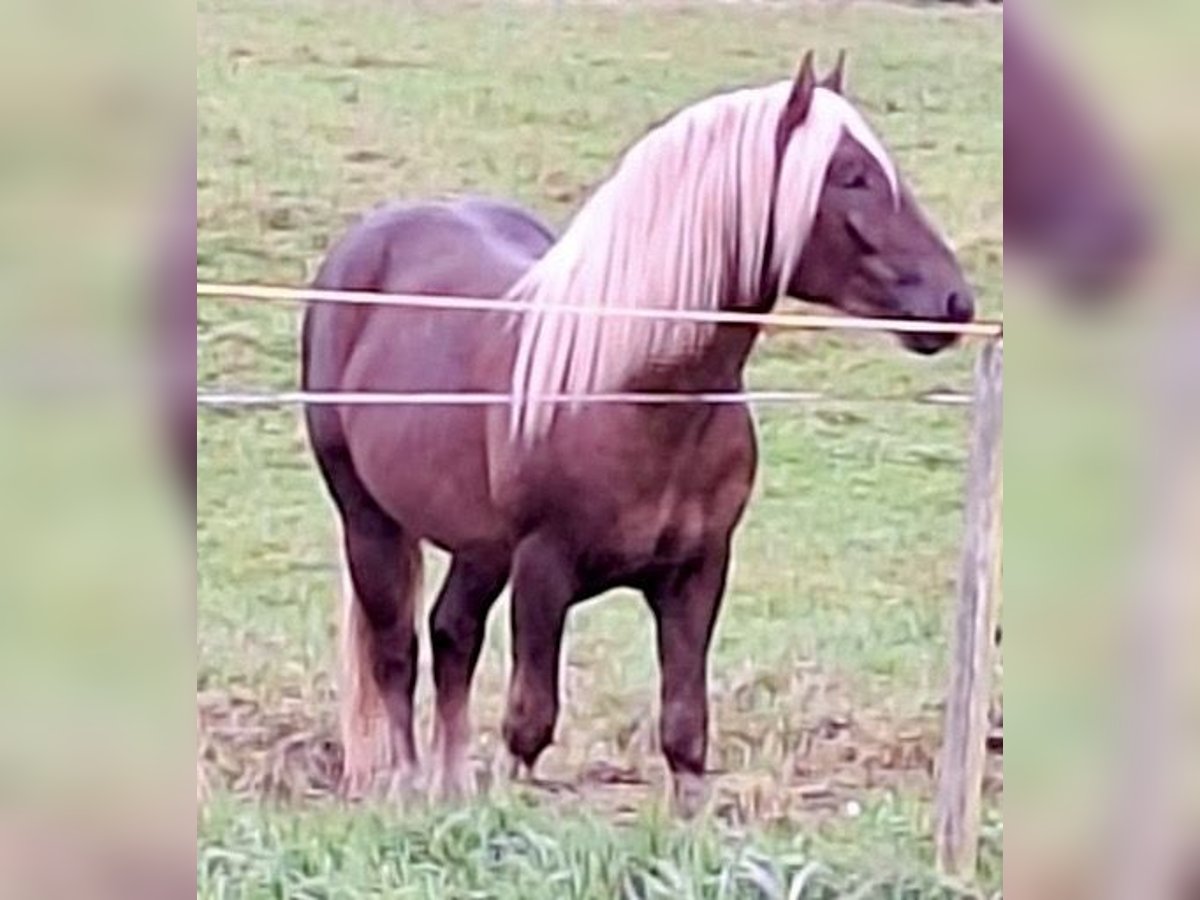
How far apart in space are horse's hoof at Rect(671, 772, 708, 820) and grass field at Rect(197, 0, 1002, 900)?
2 cm

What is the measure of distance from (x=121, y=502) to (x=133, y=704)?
0.62 feet

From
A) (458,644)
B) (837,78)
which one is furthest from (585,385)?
(837,78)

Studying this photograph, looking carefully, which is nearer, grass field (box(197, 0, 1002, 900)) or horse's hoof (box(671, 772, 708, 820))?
grass field (box(197, 0, 1002, 900))

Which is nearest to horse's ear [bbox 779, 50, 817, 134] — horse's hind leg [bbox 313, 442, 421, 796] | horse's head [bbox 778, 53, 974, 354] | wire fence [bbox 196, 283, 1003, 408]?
horse's head [bbox 778, 53, 974, 354]

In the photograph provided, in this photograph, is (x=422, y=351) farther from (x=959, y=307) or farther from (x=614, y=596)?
(x=959, y=307)

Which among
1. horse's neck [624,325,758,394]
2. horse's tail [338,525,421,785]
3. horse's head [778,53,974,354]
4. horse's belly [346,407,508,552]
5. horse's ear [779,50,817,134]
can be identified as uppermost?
horse's ear [779,50,817,134]

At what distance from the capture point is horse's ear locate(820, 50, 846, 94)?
2.65 metres

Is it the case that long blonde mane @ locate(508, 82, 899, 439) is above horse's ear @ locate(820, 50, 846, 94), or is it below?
below

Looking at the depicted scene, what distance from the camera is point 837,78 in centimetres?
265

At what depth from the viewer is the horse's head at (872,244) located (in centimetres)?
265

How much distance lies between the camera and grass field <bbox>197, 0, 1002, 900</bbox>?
2.56 m

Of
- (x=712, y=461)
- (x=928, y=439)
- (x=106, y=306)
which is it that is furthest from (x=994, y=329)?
(x=106, y=306)

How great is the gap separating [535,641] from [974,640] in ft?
1.46

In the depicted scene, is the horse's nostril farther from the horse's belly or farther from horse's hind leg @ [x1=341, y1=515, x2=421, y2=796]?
horse's hind leg @ [x1=341, y1=515, x2=421, y2=796]
